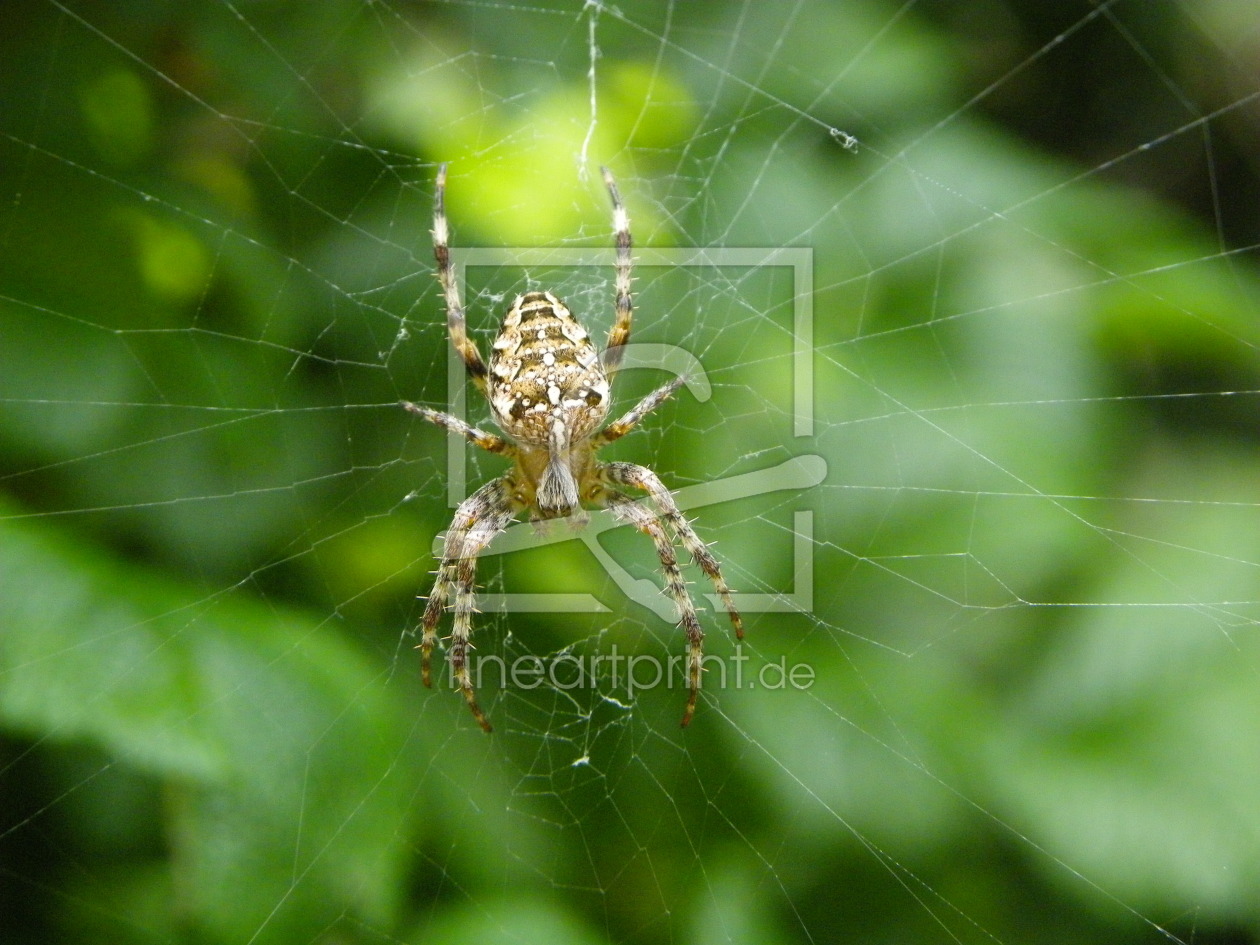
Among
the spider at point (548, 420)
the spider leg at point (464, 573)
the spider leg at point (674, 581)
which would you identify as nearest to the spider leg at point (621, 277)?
the spider at point (548, 420)

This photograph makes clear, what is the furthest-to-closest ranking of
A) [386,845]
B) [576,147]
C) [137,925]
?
[576,147], [386,845], [137,925]

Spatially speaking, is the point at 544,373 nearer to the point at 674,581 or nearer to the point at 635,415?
the point at 635,415

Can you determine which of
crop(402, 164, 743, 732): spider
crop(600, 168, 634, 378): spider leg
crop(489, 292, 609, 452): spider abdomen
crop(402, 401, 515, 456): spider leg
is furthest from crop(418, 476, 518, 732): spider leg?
crop(600, 168, 634, 378): spider leg

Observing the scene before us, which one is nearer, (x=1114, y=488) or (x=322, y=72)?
(x=1114, y=488)

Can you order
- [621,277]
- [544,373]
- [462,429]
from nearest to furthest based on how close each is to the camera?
[462,429]
[544,373]
[621,277]

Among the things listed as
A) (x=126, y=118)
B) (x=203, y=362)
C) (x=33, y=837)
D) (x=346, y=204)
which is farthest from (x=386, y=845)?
A: (x=126, y=118)

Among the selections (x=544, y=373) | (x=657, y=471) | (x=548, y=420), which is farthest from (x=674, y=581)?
(x=544, y=373)

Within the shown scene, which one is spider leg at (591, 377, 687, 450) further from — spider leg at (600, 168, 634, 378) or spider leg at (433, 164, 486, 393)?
spider leg at (433, 164, 486, 393)

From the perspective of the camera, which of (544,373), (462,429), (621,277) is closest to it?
(462,429)

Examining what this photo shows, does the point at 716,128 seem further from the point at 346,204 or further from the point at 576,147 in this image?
the point at 346,204
